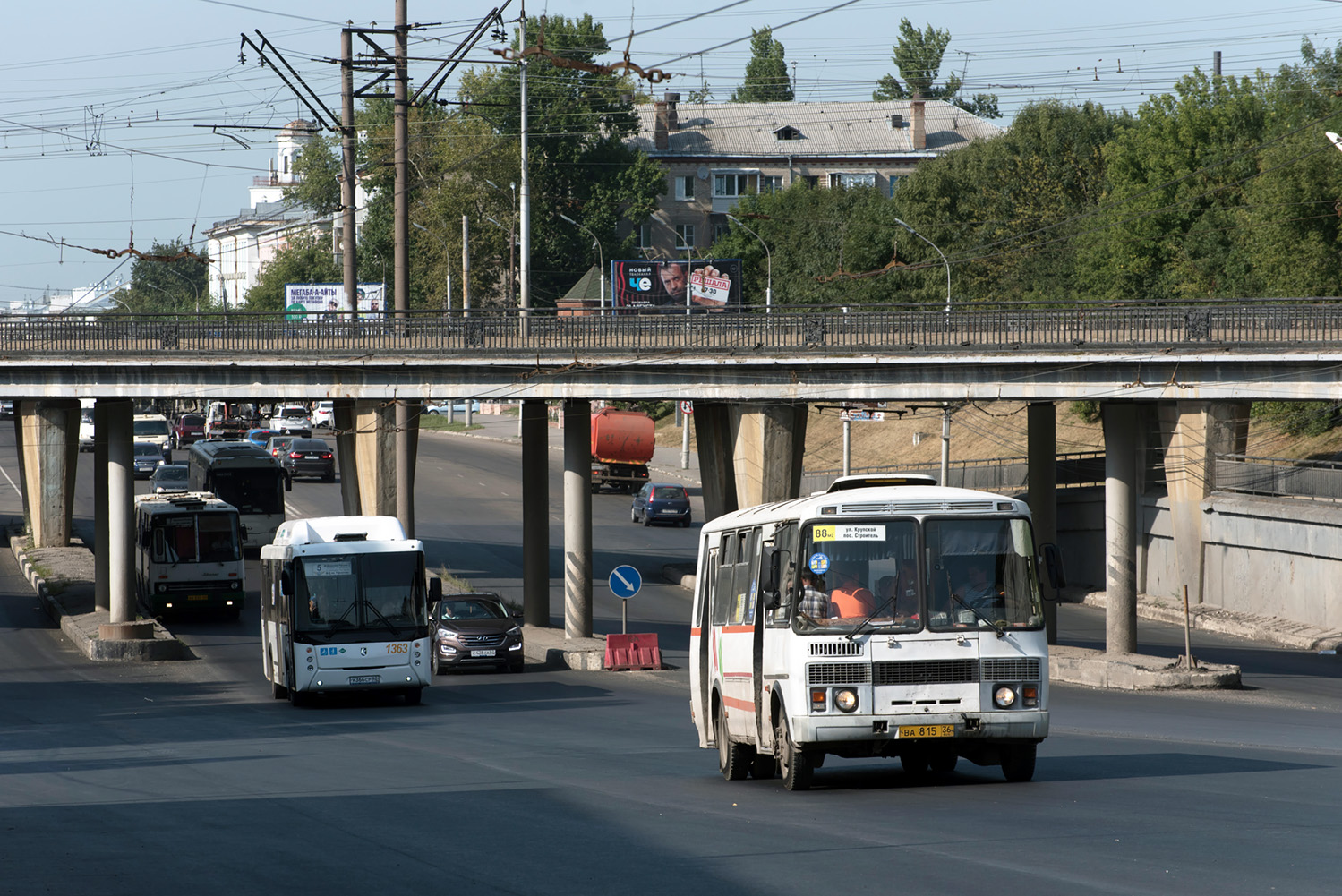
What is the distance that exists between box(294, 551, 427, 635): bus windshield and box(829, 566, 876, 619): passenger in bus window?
15777 millimetres

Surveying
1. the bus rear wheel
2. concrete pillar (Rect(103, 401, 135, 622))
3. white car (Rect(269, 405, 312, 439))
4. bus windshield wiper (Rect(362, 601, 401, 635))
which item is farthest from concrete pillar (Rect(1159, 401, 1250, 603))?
white car (Rect(269, 405, 312, 439))

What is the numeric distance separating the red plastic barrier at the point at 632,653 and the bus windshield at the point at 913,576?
72.8ft

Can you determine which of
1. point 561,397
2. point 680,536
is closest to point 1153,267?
point 680,536

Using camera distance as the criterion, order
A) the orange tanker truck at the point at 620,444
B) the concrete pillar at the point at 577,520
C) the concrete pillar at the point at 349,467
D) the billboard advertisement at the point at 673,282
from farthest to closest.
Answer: the orange tanker truck at the point at 620,444
the billboard advertisement at the point at 673,282
the concrete pillar at the point at 349,467
the concrete pillar at the point at 577,520

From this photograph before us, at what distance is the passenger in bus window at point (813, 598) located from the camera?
1280 cm

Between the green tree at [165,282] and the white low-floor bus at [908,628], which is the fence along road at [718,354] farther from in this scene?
the green tree at [165,282]

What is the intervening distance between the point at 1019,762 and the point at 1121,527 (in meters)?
22.8

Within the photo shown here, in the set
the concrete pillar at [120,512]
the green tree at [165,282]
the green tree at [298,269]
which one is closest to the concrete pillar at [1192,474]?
the concrete pillar at [120,512]

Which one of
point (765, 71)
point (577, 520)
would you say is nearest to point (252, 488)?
point (577, 520)

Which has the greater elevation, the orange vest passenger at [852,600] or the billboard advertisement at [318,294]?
the billboard advertisement at [318,294]

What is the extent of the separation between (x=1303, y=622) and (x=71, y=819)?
3649cm

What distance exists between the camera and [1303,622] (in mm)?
42062

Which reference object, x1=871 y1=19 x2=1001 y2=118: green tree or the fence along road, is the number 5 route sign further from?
x1=871 y1=19 x2=1001 y2=118: green tree

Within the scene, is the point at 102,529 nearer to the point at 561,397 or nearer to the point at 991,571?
the point at 561,397
